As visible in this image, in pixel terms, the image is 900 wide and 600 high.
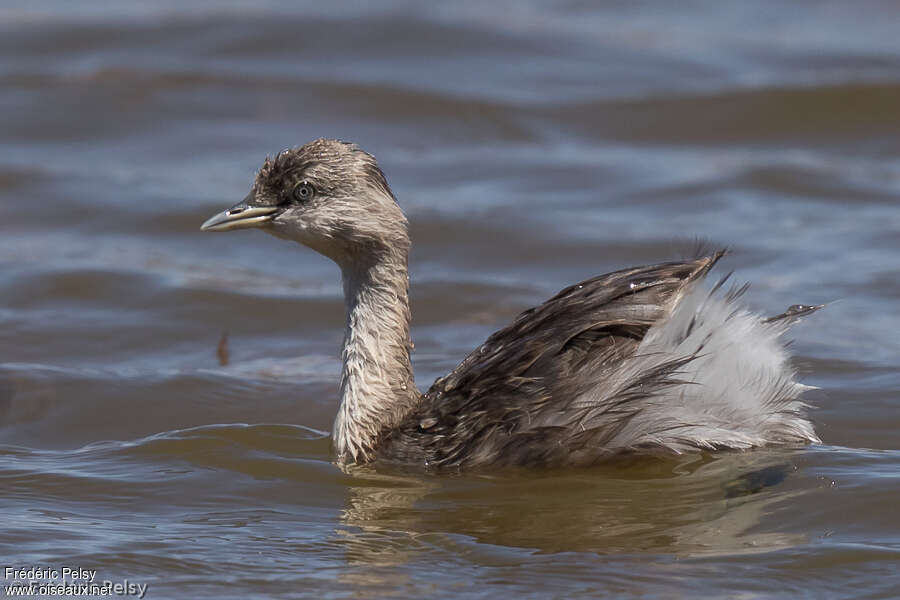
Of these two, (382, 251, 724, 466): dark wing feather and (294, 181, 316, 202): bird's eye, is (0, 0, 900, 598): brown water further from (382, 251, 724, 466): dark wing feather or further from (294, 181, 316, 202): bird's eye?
(294, 181, 316, 202): bird's eye

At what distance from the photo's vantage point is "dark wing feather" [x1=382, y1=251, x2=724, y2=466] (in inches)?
252

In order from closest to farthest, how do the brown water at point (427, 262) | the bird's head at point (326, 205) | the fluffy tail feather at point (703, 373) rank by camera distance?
the brown water at point (427, 262) → the fluffy tail feather at point (703, 373) → the bird's head at point (326, 205)

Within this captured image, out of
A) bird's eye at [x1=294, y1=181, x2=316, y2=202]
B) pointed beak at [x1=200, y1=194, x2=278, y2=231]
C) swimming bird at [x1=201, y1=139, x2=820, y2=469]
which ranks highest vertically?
bird's eye at [x1=294, y1=181, x2=316, y2=202]

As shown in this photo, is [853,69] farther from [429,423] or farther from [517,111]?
[429,423]

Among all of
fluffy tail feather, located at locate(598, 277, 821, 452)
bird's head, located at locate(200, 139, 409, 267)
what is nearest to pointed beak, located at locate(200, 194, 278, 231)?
bird's head, located at locate(200, 139, 409, 267)

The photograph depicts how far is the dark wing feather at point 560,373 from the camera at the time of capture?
21.0 feet

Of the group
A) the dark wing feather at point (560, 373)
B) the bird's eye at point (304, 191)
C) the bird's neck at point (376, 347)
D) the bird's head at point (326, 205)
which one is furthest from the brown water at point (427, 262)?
the bird's eye at point (304, 191)

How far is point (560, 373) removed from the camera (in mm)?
6445

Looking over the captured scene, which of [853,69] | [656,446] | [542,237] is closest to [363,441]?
[656,446]

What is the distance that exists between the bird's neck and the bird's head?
105 millimetres

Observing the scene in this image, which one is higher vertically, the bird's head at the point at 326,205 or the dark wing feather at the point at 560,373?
the bird's head at the point at 326,205

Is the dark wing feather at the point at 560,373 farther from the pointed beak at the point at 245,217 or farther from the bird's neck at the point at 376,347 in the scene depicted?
the pointed beak at the point at 245,217

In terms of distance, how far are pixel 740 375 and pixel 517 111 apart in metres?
6.96

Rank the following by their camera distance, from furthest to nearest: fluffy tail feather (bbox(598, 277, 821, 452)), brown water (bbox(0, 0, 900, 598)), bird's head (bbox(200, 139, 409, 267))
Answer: bird's head (bbox(200, 139, 409, 267)) → fluffy tail feather (bbox(598, 277, 821, 452)) → brown water (bbox(0, 0, 900, 598))
